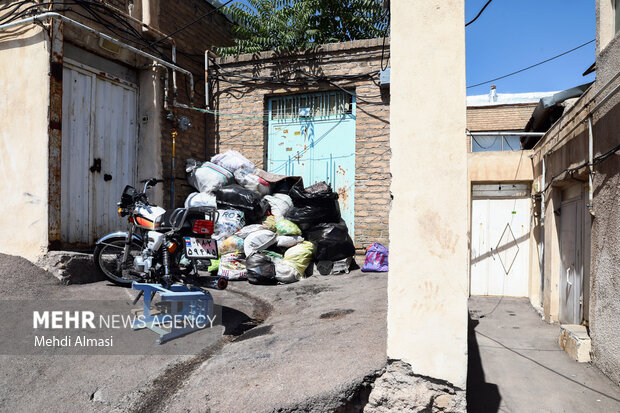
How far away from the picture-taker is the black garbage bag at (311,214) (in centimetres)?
664

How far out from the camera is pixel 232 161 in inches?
291

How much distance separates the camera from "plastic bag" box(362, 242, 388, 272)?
644cm

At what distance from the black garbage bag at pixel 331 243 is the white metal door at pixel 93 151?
2999mm

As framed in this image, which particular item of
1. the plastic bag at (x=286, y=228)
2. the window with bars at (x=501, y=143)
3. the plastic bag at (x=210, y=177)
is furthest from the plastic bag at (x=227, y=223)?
the window with bars at (x=501, y=143)

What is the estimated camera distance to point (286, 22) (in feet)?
27.2

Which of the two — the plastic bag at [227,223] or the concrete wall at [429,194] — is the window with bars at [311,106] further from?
the concrete wall at [429,194]

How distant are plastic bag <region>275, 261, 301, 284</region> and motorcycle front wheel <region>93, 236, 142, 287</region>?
1.81 meters

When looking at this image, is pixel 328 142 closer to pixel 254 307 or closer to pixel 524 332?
pixel 254 307

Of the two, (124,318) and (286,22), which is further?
(286,22)

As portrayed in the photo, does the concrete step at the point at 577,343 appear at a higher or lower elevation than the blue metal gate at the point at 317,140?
lower

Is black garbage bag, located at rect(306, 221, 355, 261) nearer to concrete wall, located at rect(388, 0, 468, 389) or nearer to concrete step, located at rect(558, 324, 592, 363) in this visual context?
concrete step, located at rect(558, 324, 592, 363)

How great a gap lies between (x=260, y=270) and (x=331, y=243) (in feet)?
3.90

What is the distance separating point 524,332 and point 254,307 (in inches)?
178

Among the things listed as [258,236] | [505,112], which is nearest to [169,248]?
[258,236]
